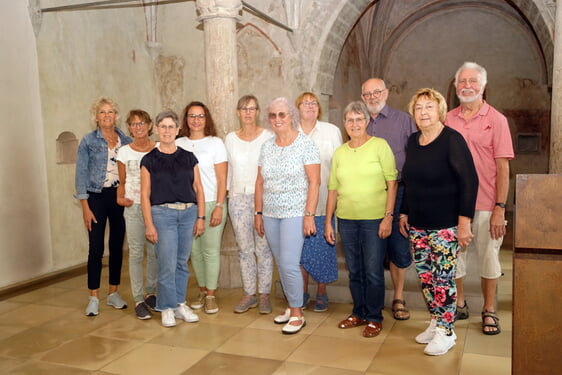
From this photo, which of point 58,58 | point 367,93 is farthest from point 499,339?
point 58,58

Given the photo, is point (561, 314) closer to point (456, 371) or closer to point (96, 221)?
point (456, 371)

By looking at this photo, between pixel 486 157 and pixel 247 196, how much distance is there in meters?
1.99

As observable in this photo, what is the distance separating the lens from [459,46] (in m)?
11.9

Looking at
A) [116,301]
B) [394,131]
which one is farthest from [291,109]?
[116,301]

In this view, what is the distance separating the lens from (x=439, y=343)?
361 centimetres

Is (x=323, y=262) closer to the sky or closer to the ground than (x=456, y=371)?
closer to the sky

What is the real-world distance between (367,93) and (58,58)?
444cm

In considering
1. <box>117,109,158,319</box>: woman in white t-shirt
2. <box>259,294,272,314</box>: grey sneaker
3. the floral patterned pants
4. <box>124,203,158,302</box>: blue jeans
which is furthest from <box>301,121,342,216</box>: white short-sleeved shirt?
<box>124,203,158,302</box>: blue jeans

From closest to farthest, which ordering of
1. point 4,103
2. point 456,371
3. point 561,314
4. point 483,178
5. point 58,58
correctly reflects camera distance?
1. point 561,314
2. point 456,371
3. point 483,178
4. point 4,103
5. point 58,58

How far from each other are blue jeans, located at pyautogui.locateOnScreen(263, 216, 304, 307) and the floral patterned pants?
90 cm

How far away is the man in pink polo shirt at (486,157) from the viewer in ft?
12.5

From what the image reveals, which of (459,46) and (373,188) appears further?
(459,46)

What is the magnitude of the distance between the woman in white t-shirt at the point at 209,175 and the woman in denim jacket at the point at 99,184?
69cm

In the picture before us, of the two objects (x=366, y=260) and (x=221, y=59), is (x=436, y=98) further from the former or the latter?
(x=221, y=59)
